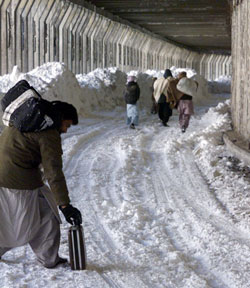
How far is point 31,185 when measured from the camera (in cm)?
438

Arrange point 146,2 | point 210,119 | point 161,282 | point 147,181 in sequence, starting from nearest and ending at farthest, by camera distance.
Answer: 1. point 161,282
2. point 147,181
3. point 210,119
4. point 146,2

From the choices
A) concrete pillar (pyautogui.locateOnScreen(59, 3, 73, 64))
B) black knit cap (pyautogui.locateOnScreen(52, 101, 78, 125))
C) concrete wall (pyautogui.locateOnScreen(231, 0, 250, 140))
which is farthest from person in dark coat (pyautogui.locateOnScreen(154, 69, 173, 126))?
black knit cap (pyautogui.locateOnScreen(52, 101, 78, 125))

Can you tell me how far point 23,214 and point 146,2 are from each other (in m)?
16.8

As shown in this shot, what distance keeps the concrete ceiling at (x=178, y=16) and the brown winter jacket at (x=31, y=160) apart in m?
13.5

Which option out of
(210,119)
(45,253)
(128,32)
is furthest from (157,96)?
(128,32)

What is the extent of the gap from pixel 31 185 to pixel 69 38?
16.9 meters

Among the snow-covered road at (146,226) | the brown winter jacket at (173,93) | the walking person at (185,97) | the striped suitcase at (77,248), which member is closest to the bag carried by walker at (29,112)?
the striped suitcase at (77,248)

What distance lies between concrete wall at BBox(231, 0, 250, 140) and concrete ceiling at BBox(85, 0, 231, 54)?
5.05 meters

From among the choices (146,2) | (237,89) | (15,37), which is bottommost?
(237,89)

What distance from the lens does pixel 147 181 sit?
8.13m

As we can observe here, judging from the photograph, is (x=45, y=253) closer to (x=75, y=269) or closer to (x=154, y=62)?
(x=75, y=269)

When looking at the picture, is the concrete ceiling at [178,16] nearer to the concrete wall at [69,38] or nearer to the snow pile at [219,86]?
the concrete wall at [69,38]

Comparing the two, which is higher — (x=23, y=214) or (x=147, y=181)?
(x=23, y=214)

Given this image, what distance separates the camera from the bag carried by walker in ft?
13.6
